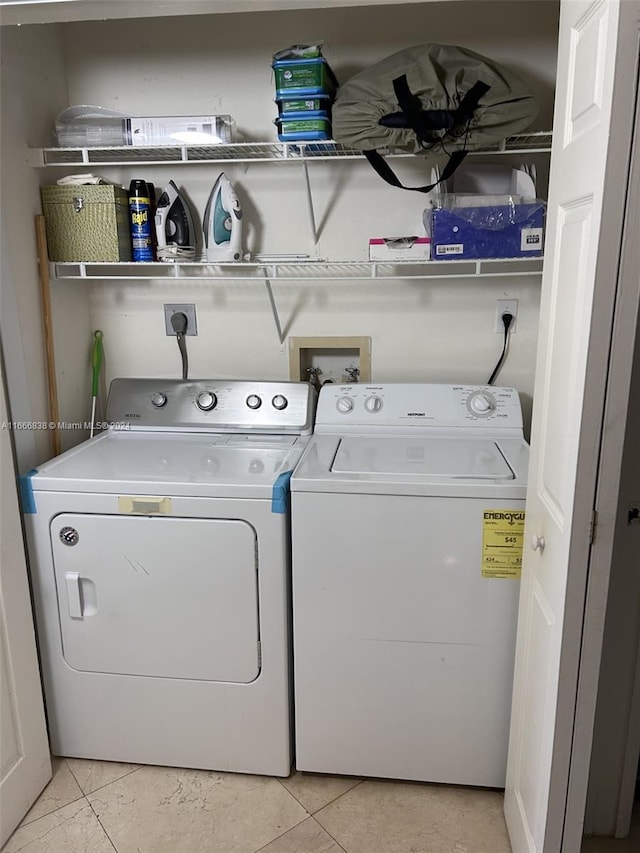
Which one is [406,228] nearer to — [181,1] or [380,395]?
[380,395]

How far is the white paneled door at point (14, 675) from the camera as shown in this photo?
5.69 feet

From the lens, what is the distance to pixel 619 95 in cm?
101

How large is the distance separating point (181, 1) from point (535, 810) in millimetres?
1995

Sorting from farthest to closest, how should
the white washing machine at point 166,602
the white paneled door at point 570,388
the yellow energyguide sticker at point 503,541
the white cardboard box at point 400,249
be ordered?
the white cardboard box at point 400,249 < the white washing machine at point 166,602 < the yellow energyguide sticker at point 503,541 < the white paneled door at point 570,388

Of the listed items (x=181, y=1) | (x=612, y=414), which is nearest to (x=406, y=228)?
(x=181, y=1)

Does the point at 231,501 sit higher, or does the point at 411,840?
the point at 231,501

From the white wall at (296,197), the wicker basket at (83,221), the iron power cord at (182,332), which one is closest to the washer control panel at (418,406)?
the white wall at (296,197)

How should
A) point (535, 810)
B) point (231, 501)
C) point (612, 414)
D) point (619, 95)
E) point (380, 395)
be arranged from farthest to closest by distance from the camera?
point (380, 395)
point (231, 501)
point (535, 810)
point (612, 414)
point (619, 95)

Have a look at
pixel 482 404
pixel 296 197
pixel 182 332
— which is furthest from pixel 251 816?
pixel 296 197

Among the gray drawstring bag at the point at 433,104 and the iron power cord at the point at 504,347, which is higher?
the gray drawstring bag at the point at 433,104

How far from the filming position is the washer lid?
173 cm

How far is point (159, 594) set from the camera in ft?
5.97

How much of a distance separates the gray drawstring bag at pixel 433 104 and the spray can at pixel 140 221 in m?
0.70

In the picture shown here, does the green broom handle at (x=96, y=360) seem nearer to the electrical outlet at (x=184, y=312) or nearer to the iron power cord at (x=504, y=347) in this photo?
the electrical outlet at (x=184, y=312)
